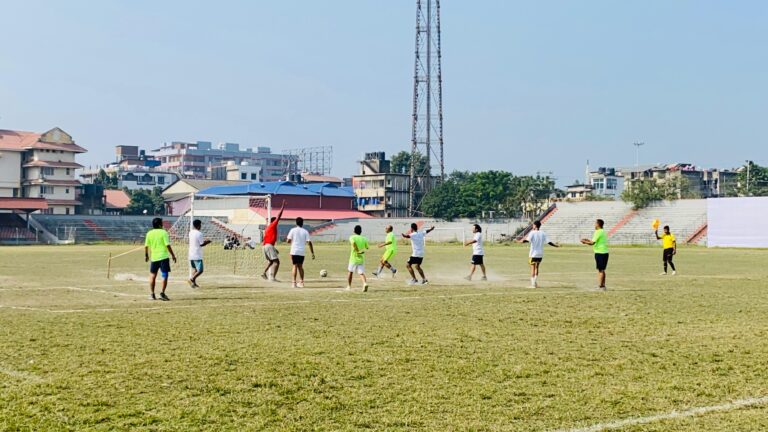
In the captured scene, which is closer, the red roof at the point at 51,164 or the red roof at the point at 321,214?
the red roof at the point at 51,164

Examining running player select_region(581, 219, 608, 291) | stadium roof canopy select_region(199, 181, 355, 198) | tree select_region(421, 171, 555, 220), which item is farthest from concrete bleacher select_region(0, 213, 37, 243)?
running player select_region(581, 219, 608, 291)

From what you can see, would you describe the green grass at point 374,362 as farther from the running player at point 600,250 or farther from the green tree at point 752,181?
the green tree at point 752,181

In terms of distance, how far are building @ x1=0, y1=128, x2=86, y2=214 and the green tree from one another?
9426 cm

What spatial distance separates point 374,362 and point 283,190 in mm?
111103

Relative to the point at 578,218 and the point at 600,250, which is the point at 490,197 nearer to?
the point at 578,218

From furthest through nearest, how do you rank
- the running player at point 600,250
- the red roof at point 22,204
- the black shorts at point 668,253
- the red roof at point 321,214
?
the red roof at point 321,214 → the red roof at point 22,204 → the black shorts at point 668,253 → the running player at point 600,250

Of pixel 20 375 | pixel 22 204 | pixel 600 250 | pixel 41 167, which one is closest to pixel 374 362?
pixel 20 375

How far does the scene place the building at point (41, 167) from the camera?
10644 cm

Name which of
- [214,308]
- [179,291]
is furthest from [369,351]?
[179,291]

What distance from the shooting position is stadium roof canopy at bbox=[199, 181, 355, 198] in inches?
4724

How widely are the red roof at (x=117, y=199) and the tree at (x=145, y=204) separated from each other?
1808 millimetres

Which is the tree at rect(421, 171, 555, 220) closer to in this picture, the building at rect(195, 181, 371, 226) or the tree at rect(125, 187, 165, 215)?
the building at rect(195, 181, 371, 226)

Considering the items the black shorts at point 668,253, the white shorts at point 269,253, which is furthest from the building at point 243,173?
the white shorts at point 269,253

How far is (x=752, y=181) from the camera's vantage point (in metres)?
128
